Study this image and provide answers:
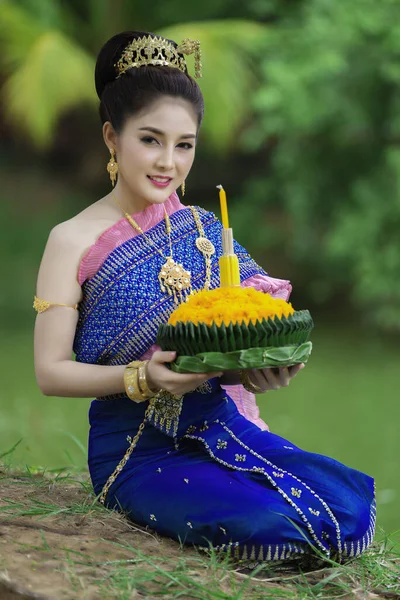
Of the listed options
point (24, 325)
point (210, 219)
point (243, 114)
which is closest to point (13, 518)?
point (210, 219)

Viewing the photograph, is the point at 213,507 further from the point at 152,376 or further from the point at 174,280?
the point at 174,280

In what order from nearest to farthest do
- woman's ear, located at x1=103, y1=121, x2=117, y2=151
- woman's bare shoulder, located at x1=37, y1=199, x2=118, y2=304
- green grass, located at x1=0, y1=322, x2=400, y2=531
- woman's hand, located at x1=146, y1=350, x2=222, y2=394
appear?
woman's hand, located at x1=146, y1=350, x2=222, y2=394 < woman's bare shoulder, located at x1=37, y1=199, x2=118, y2=304 < woman's ear, located at x1=103, y1=121, x2=117, y2=151 < green grass, located at x1=0, y1=322, x2=400, y2=531

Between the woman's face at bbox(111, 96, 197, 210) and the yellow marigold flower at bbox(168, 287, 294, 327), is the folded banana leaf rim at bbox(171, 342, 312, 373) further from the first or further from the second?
the woman's face at bbox(111, 96, 197, 210)

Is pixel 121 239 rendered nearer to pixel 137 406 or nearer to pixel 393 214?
pixel 137 406

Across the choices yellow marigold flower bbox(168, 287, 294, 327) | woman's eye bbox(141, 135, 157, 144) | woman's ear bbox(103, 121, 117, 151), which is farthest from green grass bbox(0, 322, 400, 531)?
yellow marigold flower bbox(168, 287, 294, 327)

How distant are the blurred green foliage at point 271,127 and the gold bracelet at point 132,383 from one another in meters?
5.37

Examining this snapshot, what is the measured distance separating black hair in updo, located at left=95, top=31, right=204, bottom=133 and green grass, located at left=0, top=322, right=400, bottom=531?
237cm

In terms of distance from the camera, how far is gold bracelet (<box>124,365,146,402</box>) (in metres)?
2.04

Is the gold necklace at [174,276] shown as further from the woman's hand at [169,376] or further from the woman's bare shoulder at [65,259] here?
the woman's hand at [169,376]

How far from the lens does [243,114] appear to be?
9422 mm

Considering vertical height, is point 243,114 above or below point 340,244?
above

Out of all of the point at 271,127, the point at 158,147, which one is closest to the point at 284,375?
the point at 158,147

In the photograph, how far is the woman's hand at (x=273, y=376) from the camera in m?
2.08

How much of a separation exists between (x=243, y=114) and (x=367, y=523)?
25.3 ft
